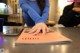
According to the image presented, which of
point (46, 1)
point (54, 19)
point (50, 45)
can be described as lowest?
point (54, 19)

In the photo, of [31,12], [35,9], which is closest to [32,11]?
[31,12]

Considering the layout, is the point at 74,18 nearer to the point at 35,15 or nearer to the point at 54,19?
the point at 35,15

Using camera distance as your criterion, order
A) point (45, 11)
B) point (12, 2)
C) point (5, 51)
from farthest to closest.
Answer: point (12, 2) → point (45, 11) → point (5, 51)

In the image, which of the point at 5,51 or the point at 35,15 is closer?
the point at 5,51

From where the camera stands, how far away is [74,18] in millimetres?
1439

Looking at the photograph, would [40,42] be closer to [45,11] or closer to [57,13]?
[45,11]

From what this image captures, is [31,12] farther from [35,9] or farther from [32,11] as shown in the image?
[35,9]

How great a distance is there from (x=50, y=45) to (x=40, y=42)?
40 mm

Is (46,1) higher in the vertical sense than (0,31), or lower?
higher

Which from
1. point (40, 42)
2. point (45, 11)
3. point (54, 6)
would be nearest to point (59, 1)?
point (54, 6)

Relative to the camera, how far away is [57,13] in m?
4.24

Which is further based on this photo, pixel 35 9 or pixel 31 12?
pixel 35 9

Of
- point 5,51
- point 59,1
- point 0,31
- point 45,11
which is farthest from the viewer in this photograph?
point 59,1

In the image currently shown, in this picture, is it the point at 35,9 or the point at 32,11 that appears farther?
the point at 35,9
